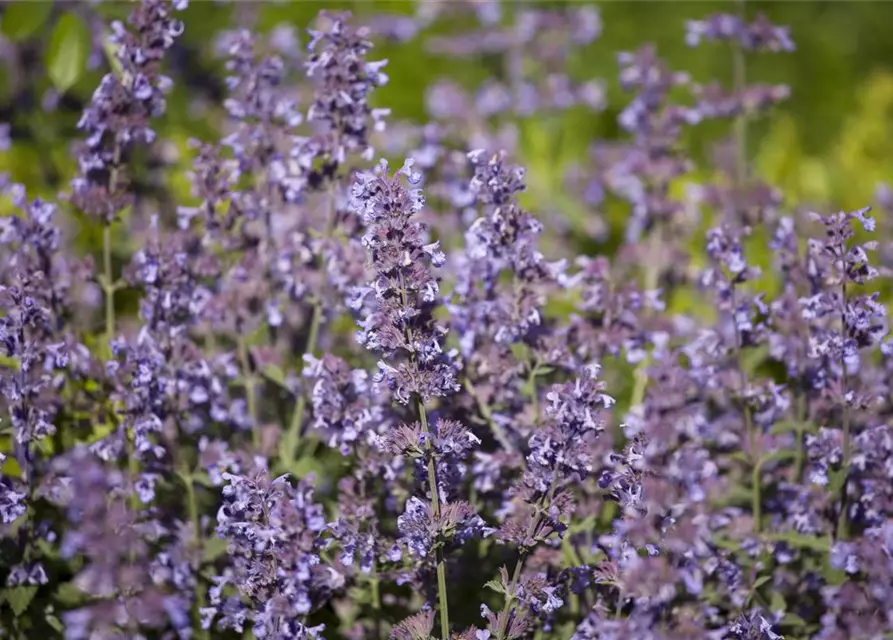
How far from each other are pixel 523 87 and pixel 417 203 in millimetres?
3969

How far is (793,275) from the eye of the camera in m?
3.19

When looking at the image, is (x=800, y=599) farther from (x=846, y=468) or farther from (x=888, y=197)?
(x=888, y=197)

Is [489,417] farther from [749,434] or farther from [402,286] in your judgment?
[749,434]

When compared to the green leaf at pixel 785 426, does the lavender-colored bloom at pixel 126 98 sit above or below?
above

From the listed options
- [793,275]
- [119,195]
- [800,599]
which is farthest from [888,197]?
[119,195]

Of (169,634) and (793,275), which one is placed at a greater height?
(793,275)

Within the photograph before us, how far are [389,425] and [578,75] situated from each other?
5714 mm

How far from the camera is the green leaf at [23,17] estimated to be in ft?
11.6

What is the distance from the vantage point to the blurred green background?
4453mm

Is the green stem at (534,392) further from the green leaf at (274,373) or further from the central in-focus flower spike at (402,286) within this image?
the green leaf at (274,373)

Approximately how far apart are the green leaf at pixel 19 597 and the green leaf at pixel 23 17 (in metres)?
1.88

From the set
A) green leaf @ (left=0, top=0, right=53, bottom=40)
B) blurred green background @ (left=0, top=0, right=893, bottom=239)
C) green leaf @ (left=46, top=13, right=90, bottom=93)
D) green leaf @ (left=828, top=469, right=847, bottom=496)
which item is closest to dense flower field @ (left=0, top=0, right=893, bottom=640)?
green leaf @ (left=828, top=469, right=847, bottom=496)

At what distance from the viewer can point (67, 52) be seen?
3.56m

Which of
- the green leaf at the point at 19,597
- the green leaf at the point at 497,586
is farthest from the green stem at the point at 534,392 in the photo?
the green leaf at the point at 19,597
